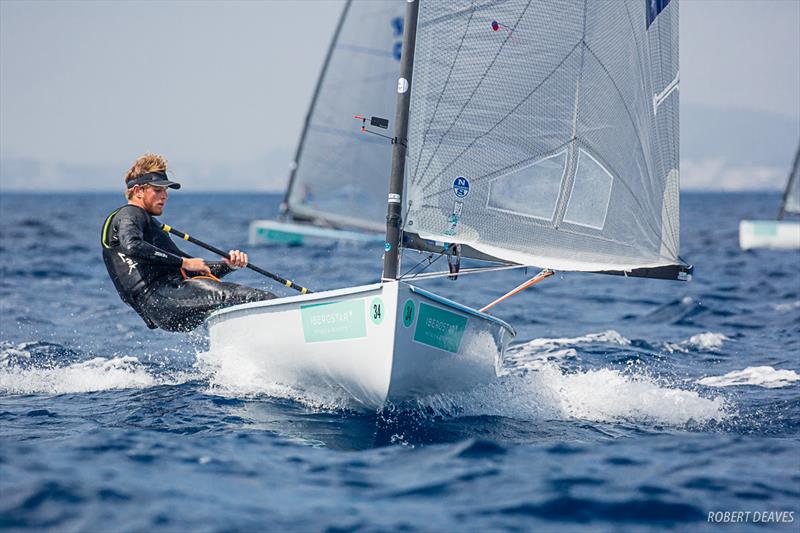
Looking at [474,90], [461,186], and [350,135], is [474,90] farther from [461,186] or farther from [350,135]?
[350,135]

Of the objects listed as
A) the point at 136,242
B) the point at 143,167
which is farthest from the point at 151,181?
the point at 136,242

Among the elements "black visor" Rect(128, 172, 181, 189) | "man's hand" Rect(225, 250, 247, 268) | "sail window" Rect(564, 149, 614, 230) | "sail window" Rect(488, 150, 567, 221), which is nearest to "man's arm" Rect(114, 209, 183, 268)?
"black visor" Rect(128, 172, 181, 189)

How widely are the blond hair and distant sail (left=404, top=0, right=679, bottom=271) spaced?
2.21m

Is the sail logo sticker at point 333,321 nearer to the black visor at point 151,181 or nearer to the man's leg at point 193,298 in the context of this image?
the man's leg at point 193,298

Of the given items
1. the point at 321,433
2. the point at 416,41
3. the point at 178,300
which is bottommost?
the point at 321,433

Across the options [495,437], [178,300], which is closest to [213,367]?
[178,300]

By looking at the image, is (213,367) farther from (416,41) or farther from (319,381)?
(416,41)

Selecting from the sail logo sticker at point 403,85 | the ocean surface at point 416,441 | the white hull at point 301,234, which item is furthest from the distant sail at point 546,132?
the white hull at point 301,234

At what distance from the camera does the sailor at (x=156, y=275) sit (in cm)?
673

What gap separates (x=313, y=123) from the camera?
57.0ft

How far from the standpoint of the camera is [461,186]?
627 cm

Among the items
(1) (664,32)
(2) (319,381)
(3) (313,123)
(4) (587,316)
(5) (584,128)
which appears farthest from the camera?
(3) (313,123)

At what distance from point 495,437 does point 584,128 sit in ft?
8.56

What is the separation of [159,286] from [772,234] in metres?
19.9
